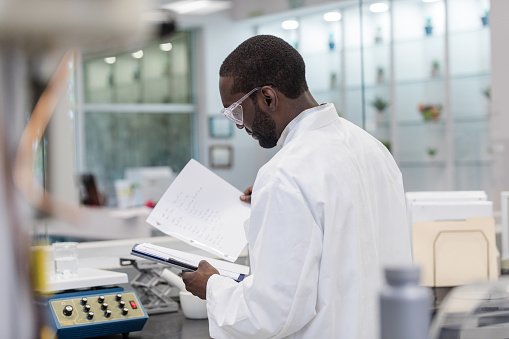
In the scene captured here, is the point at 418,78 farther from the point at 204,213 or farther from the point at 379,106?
the point at 204,213

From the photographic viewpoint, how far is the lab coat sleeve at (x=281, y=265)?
117 cm

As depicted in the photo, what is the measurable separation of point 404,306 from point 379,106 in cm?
625

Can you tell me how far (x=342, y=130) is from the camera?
1363 millimetres

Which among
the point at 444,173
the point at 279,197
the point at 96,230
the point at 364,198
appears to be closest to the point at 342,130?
the point at 364,198

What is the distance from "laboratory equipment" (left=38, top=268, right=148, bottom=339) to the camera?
157 centimetres

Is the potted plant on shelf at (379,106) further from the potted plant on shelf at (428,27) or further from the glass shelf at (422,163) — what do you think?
the potted plant on shelf at (428,27)

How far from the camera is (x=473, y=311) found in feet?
3.75

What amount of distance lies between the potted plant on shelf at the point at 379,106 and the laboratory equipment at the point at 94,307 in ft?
16.6

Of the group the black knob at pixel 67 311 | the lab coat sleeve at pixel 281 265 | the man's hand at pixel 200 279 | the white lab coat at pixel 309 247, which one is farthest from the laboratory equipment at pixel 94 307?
the lab coat sleeve at pixel 281 265

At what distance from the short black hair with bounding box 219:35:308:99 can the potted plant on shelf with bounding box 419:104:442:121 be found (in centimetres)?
521

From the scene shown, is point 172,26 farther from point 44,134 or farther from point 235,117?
point 235,117

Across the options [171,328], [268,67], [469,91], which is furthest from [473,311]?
[469,91]

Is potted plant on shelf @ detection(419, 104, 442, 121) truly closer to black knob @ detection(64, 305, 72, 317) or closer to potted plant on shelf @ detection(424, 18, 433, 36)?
potted plant on shelf @ detection(424, 18, 433, 36)

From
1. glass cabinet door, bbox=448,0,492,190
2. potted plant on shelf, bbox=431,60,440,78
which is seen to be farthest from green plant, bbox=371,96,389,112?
glass cabinet door, bbox=448,0,492,190
